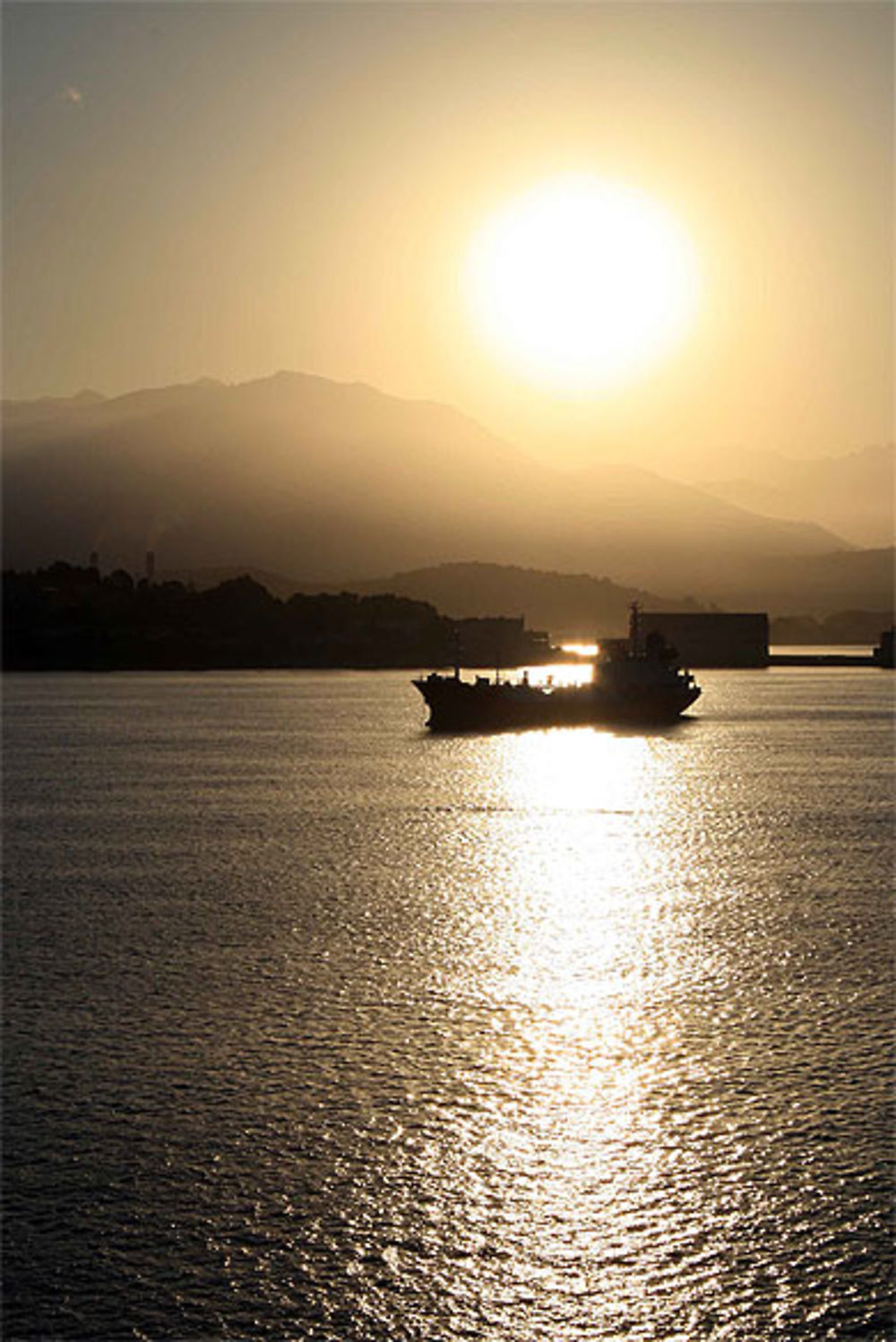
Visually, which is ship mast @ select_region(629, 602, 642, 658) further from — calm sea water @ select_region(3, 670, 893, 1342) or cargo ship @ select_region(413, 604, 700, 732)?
calm sea water @ select_region(3, 670, 893, 1342)

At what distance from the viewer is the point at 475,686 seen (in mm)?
123812

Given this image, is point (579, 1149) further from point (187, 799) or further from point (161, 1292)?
point (187, 799)

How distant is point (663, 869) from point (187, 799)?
86.9 ft

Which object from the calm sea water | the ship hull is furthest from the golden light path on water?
the ship hull

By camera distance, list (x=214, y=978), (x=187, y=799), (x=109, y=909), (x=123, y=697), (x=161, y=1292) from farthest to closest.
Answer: (x=123, y=697) < (x=187, y=799) < (x=109, y=909) < (x=214, y=978) < (x=161, y=1292)

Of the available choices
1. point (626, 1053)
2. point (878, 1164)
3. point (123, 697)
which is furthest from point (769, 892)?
point (123, 697)

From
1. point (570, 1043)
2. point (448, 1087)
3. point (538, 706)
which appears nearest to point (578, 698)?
point (538, 706)

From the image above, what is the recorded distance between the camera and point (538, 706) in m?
126

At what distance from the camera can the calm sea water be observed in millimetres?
14438

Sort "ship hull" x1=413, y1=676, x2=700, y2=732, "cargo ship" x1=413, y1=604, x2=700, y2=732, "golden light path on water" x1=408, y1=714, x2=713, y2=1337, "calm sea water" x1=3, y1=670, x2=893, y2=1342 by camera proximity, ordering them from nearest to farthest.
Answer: "calm sea water" x1=3, y1=670, x2=893, y2=1342 < "golden light path on water" x1=408, y1=714, x2=713, y2=1337 < "ship hull" x1=413, y1=676, x2=700, y2=732 < "cargo ship" x1=413, y1=604, x2=700, y2=732

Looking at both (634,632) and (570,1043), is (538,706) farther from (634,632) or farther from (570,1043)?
(570,1043)

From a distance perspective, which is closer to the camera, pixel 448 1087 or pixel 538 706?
pixel 448 1087

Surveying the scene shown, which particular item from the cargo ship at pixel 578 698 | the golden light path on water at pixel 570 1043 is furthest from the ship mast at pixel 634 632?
the golden light path on water at pixel 570 1043

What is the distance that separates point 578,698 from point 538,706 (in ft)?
16.3
